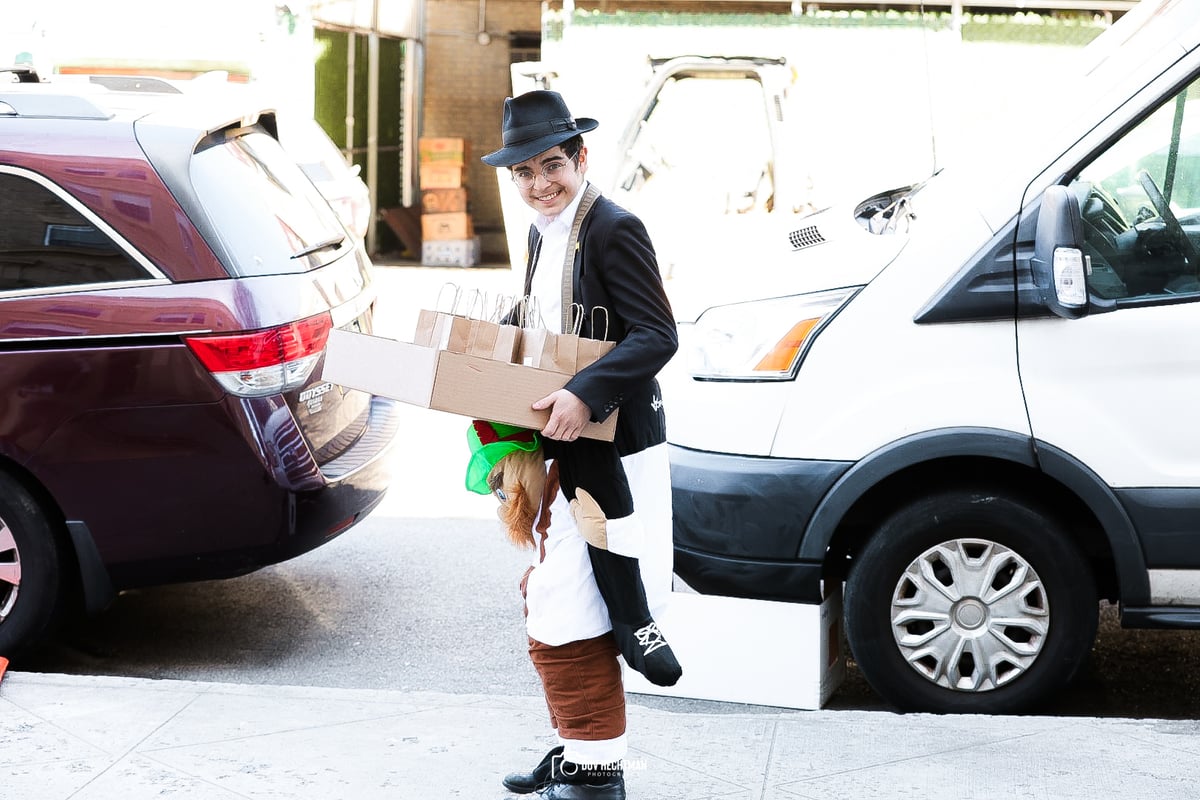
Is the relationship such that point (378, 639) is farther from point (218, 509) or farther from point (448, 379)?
point (448, 379)

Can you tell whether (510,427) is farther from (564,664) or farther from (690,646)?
(690,646)

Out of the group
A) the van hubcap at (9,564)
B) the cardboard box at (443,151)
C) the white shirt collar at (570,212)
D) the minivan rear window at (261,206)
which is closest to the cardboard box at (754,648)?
the white shirt collar at (570,212)

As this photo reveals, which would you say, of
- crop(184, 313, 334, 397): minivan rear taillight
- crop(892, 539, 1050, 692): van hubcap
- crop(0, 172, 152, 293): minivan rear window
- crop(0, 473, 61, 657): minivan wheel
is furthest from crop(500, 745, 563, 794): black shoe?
crop(0, 172, 152, 293): minivan rear window

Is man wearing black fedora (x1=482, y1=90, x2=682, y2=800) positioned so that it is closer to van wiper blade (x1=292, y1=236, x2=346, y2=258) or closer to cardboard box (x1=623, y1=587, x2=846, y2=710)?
cardboard box (x1=623, y1=587, x2=846, y2=710)

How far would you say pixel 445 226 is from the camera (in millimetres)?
17734

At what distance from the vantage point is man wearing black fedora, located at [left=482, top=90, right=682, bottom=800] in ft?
10.9

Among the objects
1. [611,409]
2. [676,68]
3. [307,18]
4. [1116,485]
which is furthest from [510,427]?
[307,18]

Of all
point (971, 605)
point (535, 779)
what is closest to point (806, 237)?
point (971, 605)

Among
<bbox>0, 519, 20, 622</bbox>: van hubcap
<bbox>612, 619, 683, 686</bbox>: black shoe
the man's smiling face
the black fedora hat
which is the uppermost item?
the black fedora hat

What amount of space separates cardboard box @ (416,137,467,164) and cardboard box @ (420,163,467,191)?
0.20ft

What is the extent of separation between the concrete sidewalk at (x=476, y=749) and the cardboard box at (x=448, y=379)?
3.66ft

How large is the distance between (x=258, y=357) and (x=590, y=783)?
1.92 metres

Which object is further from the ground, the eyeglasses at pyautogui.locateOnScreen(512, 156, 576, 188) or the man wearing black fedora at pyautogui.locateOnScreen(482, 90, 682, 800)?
the eyeglasses at pyautogui.locateOnScreen(512, 156, 576, 188)

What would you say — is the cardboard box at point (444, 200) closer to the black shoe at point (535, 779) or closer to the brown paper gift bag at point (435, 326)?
the black shoe at point (535, 779)
